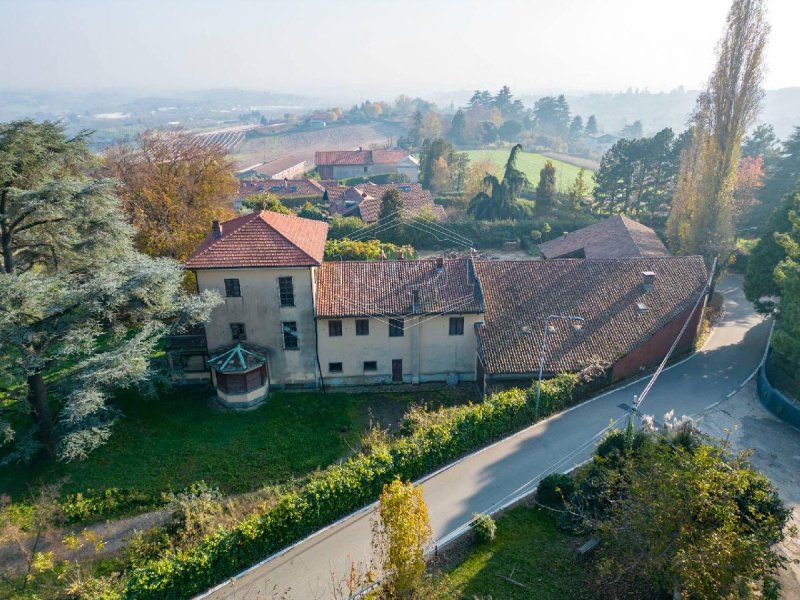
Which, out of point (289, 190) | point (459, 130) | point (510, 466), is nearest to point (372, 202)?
point (289, 190)

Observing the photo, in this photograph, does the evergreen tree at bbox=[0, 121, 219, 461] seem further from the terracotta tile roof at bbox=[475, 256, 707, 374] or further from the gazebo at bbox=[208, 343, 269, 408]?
the terracotta tile roof at bbox=[475, 256, 707, 374]

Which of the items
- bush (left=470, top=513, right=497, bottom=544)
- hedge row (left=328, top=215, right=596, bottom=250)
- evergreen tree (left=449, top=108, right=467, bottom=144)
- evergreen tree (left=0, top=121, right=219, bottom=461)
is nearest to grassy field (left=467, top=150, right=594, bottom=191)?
evergreen tree (left=449, top=108, right=467, bottom=144)

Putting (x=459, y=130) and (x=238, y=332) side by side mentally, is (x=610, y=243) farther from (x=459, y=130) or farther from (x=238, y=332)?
(x=459, y=130)

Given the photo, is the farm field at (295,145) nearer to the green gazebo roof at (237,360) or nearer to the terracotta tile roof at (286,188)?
the terracotta tile roof at (286,188)

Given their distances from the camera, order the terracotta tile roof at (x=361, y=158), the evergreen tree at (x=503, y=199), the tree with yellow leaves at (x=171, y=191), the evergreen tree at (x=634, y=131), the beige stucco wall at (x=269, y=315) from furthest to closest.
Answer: the evergreen tree at (x=634, y=131) → the terracotta tile roof at (x=361, y=158) → the evergreen tree at (x=503, y=199) → the tree with yellow leaves at (x=171, y=191) → the beige stucco wall at (x=269, y=315)

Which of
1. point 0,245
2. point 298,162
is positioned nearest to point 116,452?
point 0,245

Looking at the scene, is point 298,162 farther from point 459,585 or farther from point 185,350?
point 459,585

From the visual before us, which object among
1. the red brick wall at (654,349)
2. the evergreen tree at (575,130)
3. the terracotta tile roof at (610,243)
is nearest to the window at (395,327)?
the red brick wall at (654,349)
